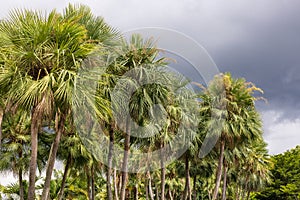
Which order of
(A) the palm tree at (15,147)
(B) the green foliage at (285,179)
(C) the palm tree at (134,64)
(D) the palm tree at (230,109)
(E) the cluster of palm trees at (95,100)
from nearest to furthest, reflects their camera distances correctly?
(E) the cluster of palm trees at (95,100)
(C) the palm tree at (134,64)
(A) the palm tree at (15,147)
(D) the palm tree at (230,109)
(B) the green foliage at (285,179)

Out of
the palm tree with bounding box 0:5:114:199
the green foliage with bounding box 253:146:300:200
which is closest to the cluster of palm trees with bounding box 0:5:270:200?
the palm tree with bounding box 0:5:114:199

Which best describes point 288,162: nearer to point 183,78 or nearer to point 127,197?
point 127,197

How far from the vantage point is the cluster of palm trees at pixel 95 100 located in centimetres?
A: 1112

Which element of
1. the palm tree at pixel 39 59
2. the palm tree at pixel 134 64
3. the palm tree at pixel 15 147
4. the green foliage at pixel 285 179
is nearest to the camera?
the palm tree at pixel 39 59

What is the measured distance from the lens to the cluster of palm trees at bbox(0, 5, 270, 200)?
1112cm

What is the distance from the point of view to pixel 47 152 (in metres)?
24.1

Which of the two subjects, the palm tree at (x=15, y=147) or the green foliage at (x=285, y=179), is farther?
the green foliage at (x=285, y=179)

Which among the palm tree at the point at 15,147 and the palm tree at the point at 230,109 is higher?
the palm tree at the point at 230,109

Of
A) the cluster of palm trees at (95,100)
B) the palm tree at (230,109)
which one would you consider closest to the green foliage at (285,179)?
the cluster of palm trees at (95,100)

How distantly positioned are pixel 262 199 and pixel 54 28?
53333mm

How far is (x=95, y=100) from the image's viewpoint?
37.6ft

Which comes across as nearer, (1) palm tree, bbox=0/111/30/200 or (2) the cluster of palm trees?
(2) the cluster of palm trees

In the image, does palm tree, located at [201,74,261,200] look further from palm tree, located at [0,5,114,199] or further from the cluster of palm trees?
palm tree, located at [0,5,114,199]

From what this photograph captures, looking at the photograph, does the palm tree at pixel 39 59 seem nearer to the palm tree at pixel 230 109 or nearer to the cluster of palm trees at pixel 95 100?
the cluster of palm trees at pixel 95 100
